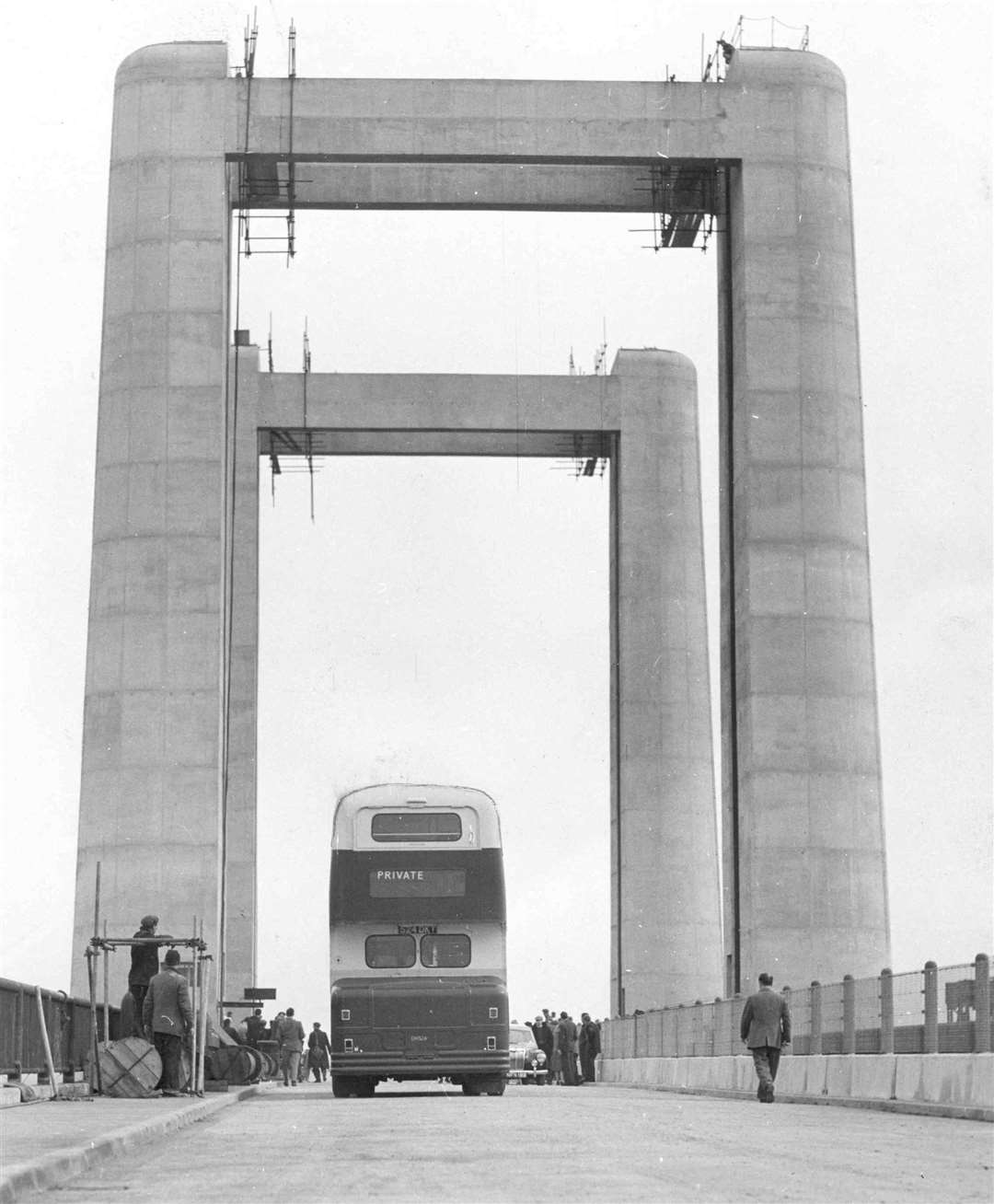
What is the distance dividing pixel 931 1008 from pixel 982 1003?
6.29 ft

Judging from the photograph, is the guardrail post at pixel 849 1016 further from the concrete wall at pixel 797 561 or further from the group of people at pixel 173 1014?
the concrete wall at pixel 797 561

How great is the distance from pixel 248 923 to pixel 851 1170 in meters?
48.8

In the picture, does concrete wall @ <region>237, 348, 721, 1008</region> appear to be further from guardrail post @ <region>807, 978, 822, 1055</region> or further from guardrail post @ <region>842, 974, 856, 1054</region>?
guardrail post @ <region>842, 974, 856, 1054</region>

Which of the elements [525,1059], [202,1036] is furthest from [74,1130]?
[525,1059]

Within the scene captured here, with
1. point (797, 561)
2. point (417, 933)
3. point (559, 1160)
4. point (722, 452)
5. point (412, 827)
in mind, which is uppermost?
point (722, 452)

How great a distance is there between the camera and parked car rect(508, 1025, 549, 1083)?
5784cm

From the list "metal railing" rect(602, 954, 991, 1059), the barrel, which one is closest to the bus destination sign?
the barrel

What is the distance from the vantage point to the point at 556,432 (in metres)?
62.0

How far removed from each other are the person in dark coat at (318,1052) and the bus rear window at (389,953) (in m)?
26.7

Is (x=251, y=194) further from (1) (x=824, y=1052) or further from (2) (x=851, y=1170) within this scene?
(2) (x=851, y=1170)

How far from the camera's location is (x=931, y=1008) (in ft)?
75.8

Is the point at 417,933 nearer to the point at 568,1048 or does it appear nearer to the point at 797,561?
the point at 797,561

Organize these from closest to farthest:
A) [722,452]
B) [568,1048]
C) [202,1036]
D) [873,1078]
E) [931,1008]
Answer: [931,1008] → [873,1078] → [202,1036] → [722,452] → [568,1048]

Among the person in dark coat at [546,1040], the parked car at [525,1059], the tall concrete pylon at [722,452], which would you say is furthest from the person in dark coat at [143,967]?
the parked car at [525,1059]
